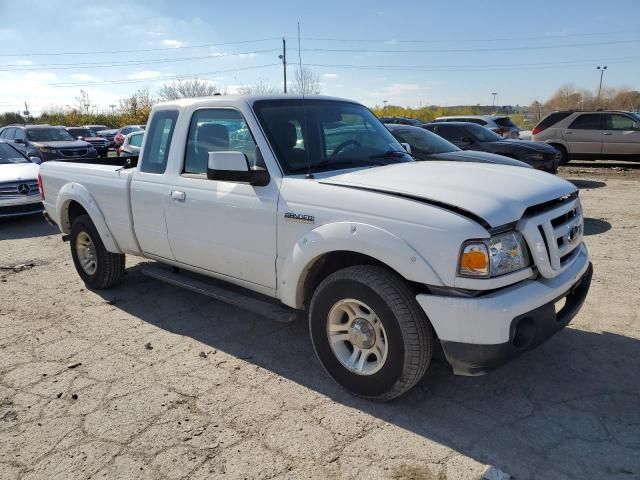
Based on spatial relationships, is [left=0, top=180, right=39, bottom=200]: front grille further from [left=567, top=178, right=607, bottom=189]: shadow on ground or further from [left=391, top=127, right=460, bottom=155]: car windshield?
[left=567, top=178, right=607, bottom=189]: shadow on ground

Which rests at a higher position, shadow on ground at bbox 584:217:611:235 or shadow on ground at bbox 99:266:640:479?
shadow on ground at bbox 584:217:611:235

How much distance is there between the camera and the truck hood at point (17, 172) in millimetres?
9516

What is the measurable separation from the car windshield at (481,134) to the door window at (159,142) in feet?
28.9

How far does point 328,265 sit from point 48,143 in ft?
49.6

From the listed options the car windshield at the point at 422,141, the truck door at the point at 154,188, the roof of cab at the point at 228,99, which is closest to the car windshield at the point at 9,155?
the truck door at the point at 154,188

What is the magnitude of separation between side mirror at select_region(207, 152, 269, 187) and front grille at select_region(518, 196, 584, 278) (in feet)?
5.69

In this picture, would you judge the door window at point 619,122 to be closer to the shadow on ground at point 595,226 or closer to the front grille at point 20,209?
the shadow on ground at point 595,226

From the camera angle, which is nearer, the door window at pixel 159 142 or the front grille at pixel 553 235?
the front grille at pixel 553 235

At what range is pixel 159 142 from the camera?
14.9ft

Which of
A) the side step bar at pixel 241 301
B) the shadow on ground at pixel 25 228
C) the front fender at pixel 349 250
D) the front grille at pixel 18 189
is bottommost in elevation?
the shadow on ground at pixel 25 228

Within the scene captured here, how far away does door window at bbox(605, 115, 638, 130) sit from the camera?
1455 cm

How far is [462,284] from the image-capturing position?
268 cm

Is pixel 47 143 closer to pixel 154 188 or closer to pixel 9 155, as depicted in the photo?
pixel 9 155

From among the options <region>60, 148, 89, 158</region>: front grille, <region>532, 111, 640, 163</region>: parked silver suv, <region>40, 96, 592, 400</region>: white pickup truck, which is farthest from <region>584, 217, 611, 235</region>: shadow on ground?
<region>60, 148, 89, 158</region>: front grille
